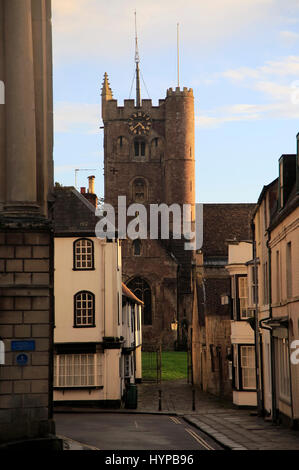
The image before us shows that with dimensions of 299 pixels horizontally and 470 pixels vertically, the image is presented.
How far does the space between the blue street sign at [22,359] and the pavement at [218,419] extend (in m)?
2.27

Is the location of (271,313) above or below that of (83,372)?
above

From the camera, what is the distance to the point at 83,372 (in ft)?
111

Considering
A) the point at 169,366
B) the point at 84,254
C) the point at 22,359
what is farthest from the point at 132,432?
the point at 169,366

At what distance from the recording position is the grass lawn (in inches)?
2053

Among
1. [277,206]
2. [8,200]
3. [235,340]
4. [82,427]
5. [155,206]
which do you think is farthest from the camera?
[155,206]

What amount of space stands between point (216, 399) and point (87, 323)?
831 centimetres

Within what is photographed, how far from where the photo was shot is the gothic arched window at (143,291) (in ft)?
261

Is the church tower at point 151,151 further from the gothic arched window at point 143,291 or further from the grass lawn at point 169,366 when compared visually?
the grass lawn at point 169,366

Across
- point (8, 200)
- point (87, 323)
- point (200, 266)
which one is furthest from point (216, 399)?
point (8, 200)

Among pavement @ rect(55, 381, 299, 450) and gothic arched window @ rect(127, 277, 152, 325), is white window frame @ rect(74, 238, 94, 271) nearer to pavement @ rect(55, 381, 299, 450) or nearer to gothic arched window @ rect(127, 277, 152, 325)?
pavement @ rect(55, 381, 299, 450)

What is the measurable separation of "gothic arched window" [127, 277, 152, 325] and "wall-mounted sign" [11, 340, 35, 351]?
62187 millimetres

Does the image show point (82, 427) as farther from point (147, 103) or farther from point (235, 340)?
point (147, 103)

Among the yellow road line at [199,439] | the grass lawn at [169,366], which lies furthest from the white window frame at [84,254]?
A: the grass lawn at [169,366]

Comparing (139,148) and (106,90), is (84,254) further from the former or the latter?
(106,90)
